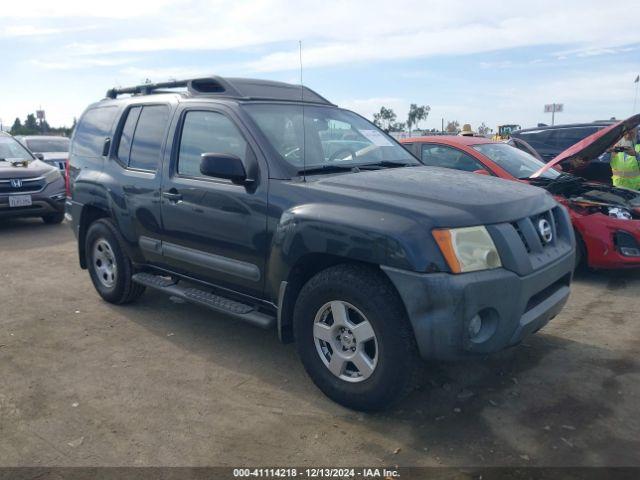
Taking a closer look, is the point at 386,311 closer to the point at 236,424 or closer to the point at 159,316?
the point at 236,424


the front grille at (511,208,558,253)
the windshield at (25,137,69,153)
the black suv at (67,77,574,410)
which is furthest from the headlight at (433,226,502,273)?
the windshield at (25,137,69,153)

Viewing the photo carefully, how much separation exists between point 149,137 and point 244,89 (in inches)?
36.9

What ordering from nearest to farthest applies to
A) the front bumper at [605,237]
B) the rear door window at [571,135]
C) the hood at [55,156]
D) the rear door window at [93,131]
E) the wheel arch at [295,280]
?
the wheel arch at [295,280] → the rear door window at [93,131] → the front bumper at [605,237] → the rear door window at [571,135] → the hood at [55,156]

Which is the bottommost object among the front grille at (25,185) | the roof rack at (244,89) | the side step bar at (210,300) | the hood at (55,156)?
the side step bar at (210,300)

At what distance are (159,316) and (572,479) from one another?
3609 millimetres

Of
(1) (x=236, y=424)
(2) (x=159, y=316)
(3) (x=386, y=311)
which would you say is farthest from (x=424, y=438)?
(2) (x=159, y=316)

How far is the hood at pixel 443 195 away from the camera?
3035mm

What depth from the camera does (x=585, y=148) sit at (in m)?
6.26

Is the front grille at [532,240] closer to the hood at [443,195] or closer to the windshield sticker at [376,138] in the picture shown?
the hood at [443,195]

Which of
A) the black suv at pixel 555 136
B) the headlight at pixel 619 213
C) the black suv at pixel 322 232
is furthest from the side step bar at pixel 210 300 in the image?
the black suv at pixel 555 136

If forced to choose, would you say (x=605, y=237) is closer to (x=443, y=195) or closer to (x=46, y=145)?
(x=443, y=195)

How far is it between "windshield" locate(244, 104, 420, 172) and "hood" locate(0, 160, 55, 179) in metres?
6.77

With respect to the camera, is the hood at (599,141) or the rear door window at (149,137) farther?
the hood at (599,141)

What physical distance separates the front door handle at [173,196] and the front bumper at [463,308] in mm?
1930
